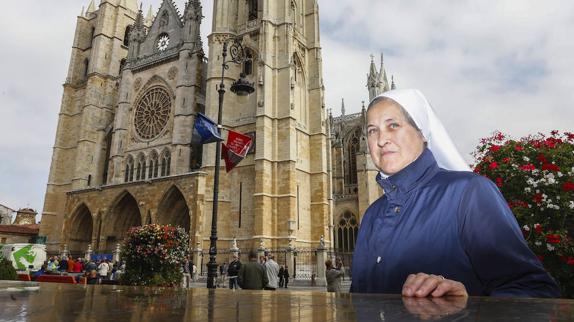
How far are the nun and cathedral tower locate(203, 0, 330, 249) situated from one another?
52.0 feet

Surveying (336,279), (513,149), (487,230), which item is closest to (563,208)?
(513,149)

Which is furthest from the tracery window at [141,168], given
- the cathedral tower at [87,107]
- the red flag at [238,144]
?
the red flag at [238,144]

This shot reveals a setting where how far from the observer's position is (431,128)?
2131mm

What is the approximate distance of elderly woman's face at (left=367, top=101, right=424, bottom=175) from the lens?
2109 millimetres

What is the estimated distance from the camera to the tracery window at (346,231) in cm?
2797

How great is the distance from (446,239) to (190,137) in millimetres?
21349

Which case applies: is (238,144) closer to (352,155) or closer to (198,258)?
(198,258)

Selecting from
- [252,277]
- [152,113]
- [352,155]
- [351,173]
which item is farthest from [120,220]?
[252,277]

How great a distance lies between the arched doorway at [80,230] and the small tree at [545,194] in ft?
80.1

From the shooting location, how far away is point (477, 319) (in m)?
1.14

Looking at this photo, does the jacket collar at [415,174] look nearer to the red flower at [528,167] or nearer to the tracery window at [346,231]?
the red flower at [528,167]

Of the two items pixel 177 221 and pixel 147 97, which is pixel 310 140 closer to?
pixel 177 221

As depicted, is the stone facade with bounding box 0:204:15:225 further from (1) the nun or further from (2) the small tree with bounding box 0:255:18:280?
(1) the nun

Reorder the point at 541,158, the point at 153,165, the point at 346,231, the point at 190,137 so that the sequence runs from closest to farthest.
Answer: the point at 541,158, the point at 190,137, the point at 153,165, the point at 346,231
